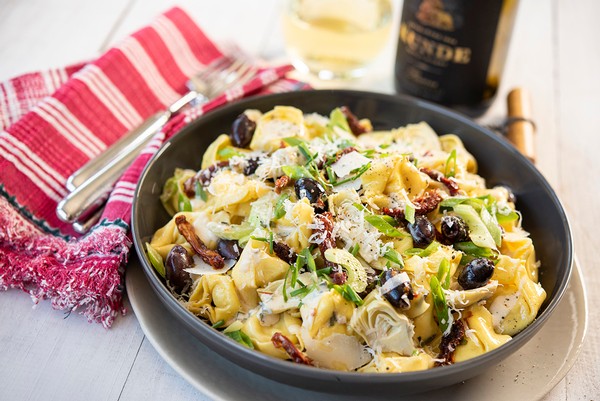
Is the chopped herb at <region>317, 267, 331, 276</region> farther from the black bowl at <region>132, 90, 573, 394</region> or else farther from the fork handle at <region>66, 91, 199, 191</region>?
the fork handle at <region>66, 91, 199, 191</region>

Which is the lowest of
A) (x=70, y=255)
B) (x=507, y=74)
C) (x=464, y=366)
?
(x=507, y=74)

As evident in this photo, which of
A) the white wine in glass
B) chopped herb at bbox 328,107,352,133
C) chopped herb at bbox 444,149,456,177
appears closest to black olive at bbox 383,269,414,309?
chopped herb at bbox 444,149,456,177

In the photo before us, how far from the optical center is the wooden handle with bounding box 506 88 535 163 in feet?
11.2

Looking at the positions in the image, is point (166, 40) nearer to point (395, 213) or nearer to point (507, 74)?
point (395, 213)

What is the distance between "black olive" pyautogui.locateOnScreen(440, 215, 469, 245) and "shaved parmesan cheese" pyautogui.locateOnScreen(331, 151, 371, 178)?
0.38 meters

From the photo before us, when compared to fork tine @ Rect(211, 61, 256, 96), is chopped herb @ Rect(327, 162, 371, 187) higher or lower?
higher

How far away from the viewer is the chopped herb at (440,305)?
222cm

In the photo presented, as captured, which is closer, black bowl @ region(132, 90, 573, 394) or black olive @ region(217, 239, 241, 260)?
black bowl @ region(132, 90, 573, 394)

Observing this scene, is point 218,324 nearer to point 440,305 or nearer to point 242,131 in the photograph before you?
point 440,305

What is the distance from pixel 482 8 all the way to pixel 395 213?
157 centimetres

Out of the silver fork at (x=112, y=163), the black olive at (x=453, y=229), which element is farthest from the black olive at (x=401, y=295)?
the silver fork at (x=112, y=163)

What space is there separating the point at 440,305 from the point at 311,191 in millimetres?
615

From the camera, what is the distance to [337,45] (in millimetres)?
3863

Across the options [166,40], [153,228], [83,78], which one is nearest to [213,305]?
[153,228]
